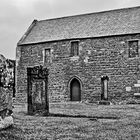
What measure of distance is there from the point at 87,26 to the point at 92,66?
413 cm

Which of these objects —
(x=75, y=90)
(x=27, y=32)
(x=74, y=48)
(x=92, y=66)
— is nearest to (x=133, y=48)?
(x=92, y=66)

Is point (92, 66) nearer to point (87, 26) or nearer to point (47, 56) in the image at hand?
point (87, 26)

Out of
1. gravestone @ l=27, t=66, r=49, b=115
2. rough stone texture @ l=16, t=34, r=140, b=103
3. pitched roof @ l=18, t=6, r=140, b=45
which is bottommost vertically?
gravestone @ l=27, t=66, r=49, b=115

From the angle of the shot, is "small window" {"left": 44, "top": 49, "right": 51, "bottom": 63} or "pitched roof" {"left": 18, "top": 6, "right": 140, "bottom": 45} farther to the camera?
"small window" {"left": 44, "top": 49, "right": 51, "bottom": 63}

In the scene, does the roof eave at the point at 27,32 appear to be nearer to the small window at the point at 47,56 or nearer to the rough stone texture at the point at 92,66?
the rough stone texture at the point at 92,66

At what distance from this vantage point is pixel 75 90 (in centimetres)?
2698

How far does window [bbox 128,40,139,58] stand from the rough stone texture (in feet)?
1.04

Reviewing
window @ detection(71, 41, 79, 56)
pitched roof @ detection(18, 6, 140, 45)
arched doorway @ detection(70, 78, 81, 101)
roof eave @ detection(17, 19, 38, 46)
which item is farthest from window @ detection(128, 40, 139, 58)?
roof eave @ detection(17, 19, 38, 46)

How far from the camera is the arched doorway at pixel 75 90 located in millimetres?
26823

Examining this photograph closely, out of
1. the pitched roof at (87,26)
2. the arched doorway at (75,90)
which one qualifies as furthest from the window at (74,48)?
the arched doorway at (75,90)

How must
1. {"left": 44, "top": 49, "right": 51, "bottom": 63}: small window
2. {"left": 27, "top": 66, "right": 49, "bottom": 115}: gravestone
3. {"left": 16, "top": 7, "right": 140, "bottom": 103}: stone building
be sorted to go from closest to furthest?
{"left": 27, "top": 66, "right": 49, "bottom": 115}: gravestone
{"left": 16, "top": 7, "right": 140, "bottom": 103}: stone building
{"left": 44, "top": 49, "right": 51, "bottom": 63}: small window

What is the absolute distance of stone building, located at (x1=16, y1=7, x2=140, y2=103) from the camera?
24750 millimetres

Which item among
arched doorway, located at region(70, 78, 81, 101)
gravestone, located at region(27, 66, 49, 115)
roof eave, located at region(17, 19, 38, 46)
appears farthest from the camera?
roof eave, located at region(17, 19, 38, 46)

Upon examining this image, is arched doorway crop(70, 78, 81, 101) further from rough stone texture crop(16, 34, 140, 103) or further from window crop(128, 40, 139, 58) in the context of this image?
window crop(128, 40, 139, 58)
